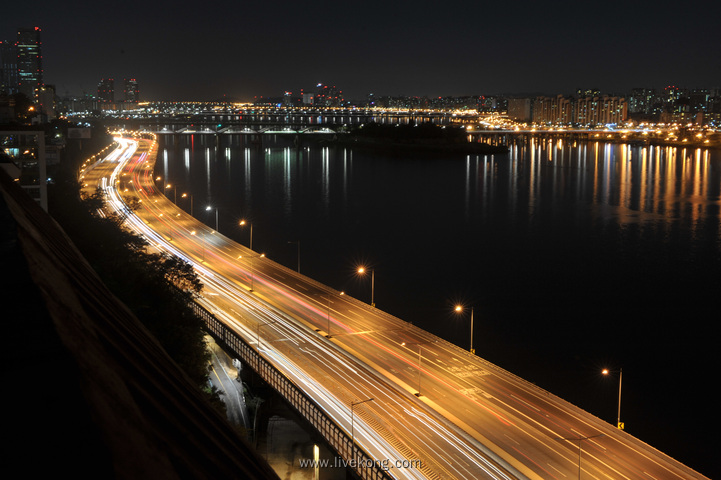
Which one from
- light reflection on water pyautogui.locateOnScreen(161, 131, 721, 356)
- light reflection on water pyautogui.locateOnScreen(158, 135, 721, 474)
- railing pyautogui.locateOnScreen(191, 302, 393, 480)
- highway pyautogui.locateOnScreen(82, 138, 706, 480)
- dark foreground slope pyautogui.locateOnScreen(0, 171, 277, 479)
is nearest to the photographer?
dark foreground slope pyautogui.locateOnScreen(0, 171, 277, 479)

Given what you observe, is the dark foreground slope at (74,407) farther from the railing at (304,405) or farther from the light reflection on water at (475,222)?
the light reflection on water at (475,222)

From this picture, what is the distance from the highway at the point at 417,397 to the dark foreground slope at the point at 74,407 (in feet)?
10.5

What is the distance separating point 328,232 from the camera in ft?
47.9

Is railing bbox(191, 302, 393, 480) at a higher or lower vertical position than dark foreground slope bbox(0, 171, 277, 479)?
lower

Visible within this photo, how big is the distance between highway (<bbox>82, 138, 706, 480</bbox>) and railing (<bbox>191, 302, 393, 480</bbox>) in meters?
0.18

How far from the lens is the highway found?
429 centimetres

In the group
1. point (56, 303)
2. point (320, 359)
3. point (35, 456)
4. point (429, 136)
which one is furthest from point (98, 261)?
point (429, 136)

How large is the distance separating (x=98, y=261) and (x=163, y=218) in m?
8.91

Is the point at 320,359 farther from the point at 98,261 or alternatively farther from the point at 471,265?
the point at 471,265

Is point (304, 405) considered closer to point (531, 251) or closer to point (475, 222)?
point (531, 251)

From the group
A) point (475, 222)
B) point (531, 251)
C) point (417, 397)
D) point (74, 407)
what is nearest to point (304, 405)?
point (417, 397)

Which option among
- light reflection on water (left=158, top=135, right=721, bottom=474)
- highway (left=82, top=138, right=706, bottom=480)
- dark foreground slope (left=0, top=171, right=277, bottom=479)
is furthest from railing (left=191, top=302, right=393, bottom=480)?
light reflection on water (left=158, top=135, right=721, bottom=474)

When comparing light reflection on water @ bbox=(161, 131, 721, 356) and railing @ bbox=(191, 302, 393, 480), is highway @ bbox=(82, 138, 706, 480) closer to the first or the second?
railing @ bbox=(191, 302, 393, 480)

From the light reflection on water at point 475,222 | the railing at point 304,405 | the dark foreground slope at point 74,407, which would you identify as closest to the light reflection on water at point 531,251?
the light reflection on water at point 475,222
